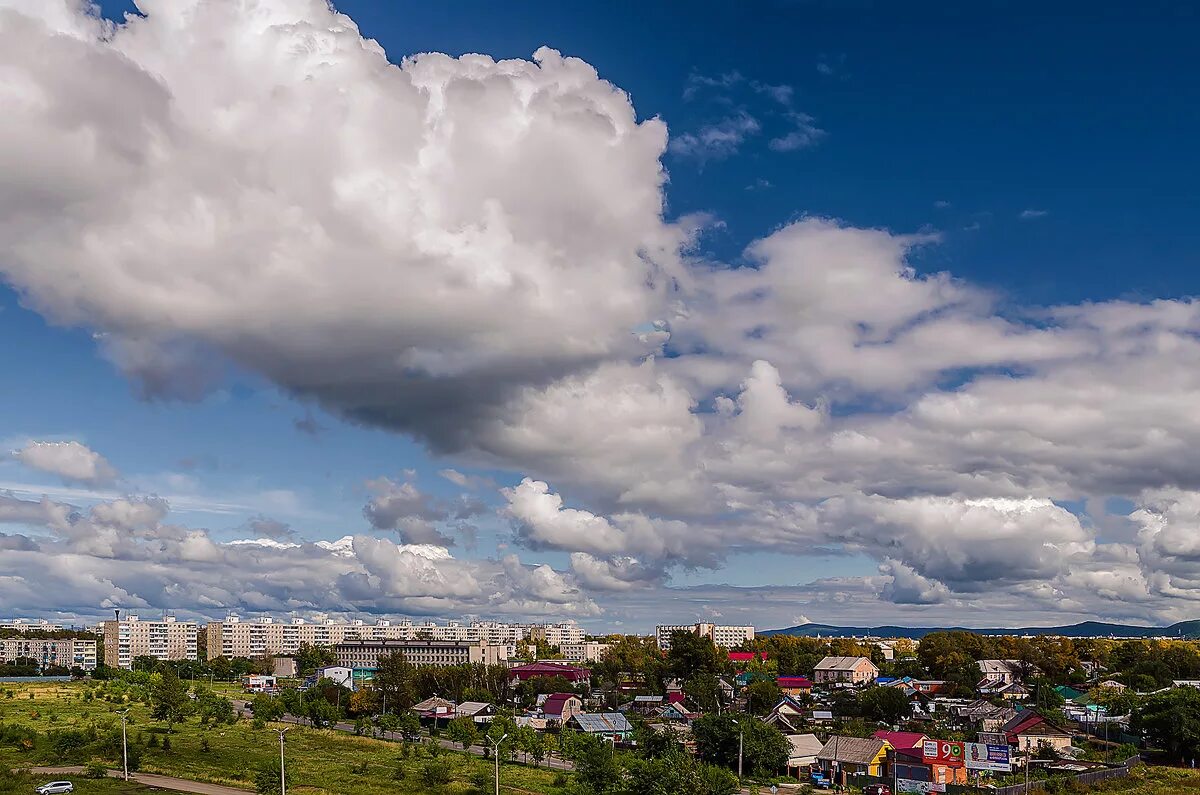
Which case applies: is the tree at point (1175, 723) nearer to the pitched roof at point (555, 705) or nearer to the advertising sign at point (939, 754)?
the advertising sign at point (939, 754)

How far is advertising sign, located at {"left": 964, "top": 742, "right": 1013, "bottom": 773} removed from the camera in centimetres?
7819

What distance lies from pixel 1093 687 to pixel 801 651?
6659 centimetres

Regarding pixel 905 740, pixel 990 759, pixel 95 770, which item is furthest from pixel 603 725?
pixel 95 770

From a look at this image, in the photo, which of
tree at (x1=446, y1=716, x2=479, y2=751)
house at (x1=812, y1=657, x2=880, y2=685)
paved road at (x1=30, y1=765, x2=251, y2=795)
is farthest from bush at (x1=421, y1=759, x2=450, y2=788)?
house at (x1=812, y1=657, x2=880, y2=685)

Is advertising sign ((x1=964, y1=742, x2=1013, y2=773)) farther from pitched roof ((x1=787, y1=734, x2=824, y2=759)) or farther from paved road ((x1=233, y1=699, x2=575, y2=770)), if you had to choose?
paved road ((x1=233, y1=699, x2=575, y2=770))

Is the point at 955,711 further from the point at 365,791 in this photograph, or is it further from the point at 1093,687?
the point at 365,791

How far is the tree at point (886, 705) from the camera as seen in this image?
4496 inches

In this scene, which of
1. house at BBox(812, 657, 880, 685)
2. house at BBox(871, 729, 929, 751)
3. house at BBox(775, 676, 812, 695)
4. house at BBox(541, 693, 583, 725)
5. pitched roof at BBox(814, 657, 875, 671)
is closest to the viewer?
house at BBox(871, 729, 929, 751)

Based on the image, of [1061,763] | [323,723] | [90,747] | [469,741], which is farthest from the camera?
[323,723]

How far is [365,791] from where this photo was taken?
63344 millimetres

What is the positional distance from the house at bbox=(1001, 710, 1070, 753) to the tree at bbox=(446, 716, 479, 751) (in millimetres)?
50151

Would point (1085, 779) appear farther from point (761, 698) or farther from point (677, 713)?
point (761, 698)

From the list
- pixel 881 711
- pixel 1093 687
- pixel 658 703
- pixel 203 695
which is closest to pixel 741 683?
pixel 658 703

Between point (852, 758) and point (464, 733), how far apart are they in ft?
120
